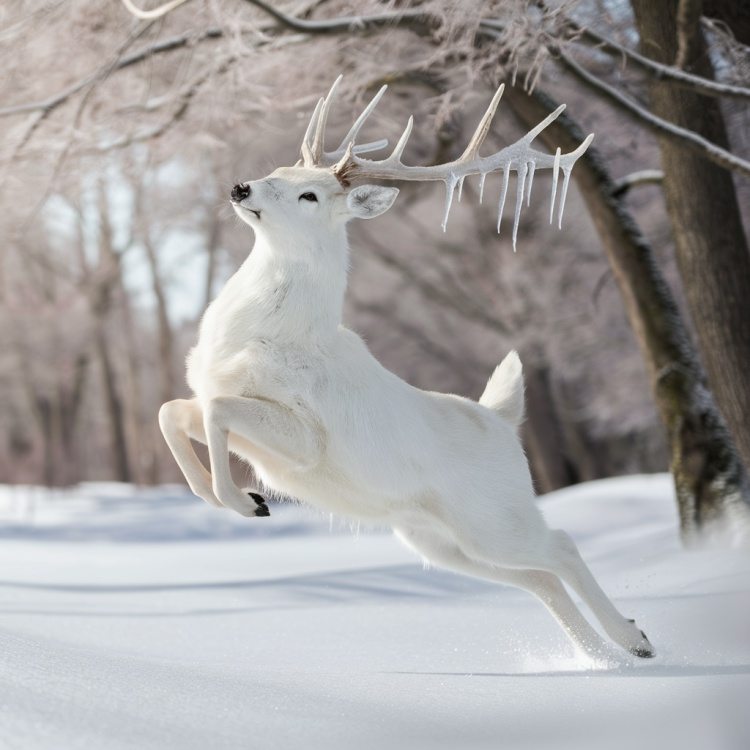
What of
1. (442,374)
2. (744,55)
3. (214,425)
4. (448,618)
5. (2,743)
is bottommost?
(442,374)

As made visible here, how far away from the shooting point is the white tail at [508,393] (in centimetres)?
434

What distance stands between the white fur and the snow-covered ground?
0.44 metres

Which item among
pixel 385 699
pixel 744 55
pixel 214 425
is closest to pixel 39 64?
pixel 744 55

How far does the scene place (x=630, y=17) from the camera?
294 inches

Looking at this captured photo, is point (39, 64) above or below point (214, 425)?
above

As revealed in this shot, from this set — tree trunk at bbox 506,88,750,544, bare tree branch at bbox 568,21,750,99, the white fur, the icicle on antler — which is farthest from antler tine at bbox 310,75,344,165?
tree trunk at bbox 506,88,750,544

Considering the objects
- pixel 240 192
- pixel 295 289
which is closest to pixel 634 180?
pixel 295 289

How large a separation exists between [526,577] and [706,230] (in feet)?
11.7

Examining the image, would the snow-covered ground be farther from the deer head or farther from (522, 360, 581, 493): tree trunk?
(522, 360, 581, 493): tree trunk

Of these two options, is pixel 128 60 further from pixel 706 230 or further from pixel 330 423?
pixel 330 423

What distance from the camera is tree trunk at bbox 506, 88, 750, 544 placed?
6.77m

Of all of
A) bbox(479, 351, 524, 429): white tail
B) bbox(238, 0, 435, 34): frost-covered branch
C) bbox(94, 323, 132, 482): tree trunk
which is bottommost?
bbox(94, 323, 132, 482): tree trunk

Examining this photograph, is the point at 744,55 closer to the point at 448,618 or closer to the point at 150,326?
the point at 448,618

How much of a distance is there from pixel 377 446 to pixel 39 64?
523 centimetres
